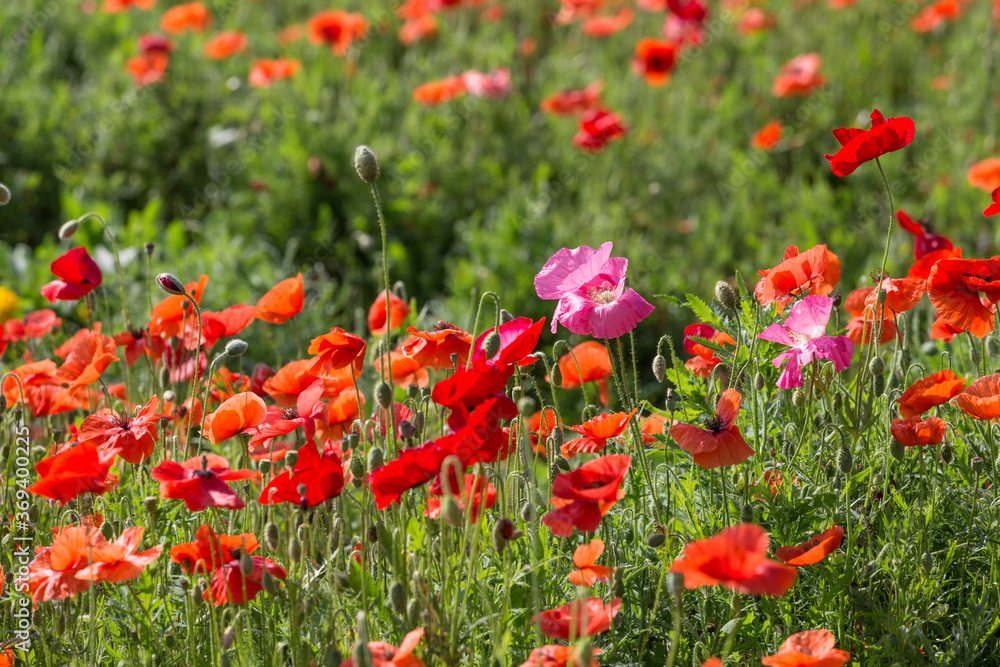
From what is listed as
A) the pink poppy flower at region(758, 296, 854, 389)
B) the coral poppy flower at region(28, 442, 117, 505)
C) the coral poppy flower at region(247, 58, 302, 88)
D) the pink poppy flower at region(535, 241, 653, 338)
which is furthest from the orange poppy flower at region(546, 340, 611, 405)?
the coral poppy flower at region(247, 58, 302, 88)

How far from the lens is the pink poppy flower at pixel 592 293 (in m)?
→ 1.50

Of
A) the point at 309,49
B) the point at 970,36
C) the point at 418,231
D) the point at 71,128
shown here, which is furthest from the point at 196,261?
the point at 970,36

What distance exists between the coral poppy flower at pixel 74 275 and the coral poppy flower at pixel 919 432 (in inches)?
60.0

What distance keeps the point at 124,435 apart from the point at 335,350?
1.14 ft

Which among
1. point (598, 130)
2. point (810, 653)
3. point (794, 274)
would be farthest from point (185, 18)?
point (810, 653)

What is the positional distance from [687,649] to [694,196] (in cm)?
383

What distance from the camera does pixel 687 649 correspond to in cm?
154

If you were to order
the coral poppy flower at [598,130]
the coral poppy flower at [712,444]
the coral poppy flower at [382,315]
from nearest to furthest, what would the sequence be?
the coral poppy flower at [712,444], the coral poppy flower at [382,315], the coral poppy flower at [598,130]

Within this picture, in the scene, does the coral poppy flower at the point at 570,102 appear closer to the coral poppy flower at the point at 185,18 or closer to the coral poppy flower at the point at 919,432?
the coral poppy flower at the point at 185,18

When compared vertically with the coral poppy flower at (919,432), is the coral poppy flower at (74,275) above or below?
above

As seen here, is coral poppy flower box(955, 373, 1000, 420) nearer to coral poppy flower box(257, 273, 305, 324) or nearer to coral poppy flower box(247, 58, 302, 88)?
coral poppy flower box(257, 273, 305, 324)

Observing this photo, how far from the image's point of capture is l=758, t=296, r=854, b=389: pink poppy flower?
1476 millimetres

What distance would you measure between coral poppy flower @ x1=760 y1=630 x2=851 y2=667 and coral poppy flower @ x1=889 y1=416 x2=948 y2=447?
414 mm

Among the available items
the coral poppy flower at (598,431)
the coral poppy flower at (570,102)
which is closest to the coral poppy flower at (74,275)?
the coral poppy flower at (598,431)
